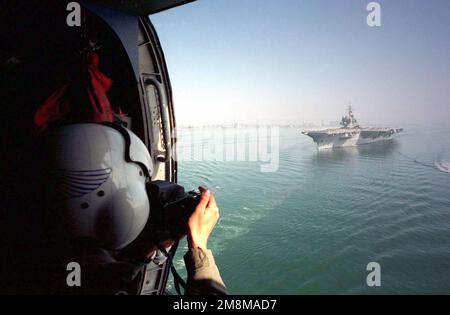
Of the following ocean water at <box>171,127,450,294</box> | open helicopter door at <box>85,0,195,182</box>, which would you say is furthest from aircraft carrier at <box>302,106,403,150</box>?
open helicopter door at <box>85,0,195,182</box>

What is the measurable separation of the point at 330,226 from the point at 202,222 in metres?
23.1

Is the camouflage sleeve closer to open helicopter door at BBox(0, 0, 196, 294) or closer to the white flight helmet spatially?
the white flight helmet

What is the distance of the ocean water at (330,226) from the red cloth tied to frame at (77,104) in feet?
45.6

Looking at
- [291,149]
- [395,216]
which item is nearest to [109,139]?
[395,216]

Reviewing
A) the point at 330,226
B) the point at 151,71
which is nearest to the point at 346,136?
the point at 330,226

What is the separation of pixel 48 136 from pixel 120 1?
1.96 meters

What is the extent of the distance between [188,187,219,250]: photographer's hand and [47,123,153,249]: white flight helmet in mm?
488

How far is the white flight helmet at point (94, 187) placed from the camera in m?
1.25

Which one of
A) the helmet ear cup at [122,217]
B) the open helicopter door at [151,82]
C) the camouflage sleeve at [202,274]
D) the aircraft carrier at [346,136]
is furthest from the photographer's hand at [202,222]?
the aircraft carrier at [346,136]

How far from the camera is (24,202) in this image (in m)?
1.42

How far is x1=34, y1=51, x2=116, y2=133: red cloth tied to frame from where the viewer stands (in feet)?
5.41

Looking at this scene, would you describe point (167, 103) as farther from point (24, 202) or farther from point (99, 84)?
point (24, 202)

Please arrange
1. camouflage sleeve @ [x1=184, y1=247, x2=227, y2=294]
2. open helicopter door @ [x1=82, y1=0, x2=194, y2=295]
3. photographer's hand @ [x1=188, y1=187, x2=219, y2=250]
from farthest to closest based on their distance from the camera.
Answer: open helicopter door @ [x1=82, y1=0, x2=194, y2=295], photographer's hand @ [x1=188, y1=187, x2=219, y2=250], camouflage sleeve @ [x1=184, y1=247, x2=227, y2=294]

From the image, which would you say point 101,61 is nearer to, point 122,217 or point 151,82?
point 151,82
